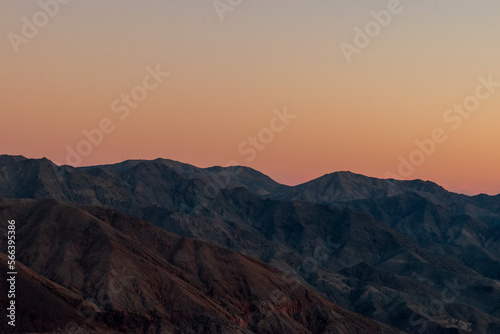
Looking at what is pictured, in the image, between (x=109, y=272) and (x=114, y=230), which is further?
(x=114, y=230)

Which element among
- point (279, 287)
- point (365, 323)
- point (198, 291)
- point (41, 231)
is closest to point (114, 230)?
point (41, 231)

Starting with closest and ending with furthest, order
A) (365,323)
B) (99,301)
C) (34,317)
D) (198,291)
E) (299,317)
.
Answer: (34,317)
(99,301)
(198,291)
(299,317)
(365,323)

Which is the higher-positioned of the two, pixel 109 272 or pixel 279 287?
pixel 279 287

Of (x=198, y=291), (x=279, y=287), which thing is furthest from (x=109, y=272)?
(x=279, y=287)

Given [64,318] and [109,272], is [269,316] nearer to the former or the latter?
Answer: [109,272]

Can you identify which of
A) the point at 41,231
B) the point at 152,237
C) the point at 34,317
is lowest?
the point at 34,317

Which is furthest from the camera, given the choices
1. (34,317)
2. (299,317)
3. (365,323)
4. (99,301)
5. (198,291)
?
(365,323)

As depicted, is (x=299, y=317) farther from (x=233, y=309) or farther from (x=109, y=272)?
(x=109, y=272)
